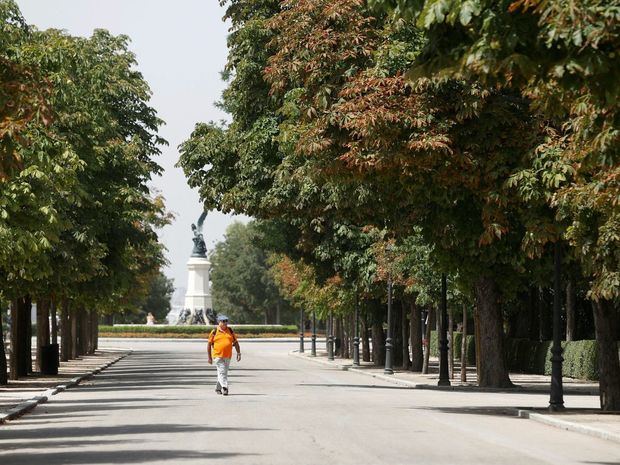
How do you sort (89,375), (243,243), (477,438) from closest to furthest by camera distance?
(477,438)
(89,375)
(243,243)

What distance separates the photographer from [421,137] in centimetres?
2578

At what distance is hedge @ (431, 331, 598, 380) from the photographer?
46.8 m

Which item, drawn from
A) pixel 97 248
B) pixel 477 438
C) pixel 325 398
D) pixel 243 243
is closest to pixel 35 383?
pixel 97 248

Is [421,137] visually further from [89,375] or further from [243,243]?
[243,243]

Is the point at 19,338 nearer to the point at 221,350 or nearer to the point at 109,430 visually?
the point at 221,350

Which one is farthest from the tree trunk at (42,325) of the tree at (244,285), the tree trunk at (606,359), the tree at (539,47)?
the tree at (244,285)

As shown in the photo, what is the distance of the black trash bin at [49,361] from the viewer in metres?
46.3

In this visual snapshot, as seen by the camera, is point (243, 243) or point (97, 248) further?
point (243, 243)

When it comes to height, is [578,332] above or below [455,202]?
below

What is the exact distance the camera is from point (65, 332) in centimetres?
6300

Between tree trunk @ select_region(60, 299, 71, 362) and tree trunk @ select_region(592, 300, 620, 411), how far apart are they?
116ft

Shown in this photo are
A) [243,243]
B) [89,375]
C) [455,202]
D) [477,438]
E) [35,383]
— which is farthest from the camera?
[243,243]

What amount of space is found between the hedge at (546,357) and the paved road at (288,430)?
12.2 meters

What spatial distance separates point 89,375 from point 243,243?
122m
